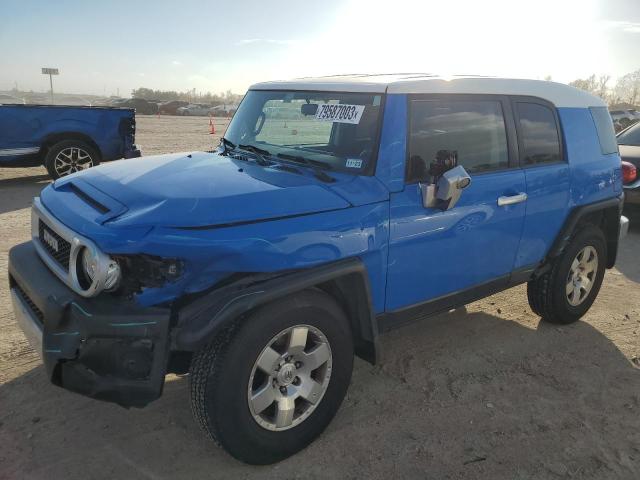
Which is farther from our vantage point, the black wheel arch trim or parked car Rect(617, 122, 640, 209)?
parked car Rect(617, 122, 640, 209)

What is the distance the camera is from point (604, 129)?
4.49 meters

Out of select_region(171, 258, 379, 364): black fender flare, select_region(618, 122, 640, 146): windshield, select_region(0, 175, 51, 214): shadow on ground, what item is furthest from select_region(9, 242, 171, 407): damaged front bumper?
select_region(618, 122, 640, 146): windshield

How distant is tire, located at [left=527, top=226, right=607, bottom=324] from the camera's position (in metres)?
4.32

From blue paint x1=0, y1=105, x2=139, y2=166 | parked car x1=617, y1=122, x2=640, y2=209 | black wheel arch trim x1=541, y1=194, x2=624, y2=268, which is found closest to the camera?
black wheel arch trim x1=541, y1=194, x2=624, y2=268

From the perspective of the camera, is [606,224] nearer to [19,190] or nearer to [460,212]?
[460,212]

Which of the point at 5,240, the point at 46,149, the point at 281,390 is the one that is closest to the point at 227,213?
the point at 281,390

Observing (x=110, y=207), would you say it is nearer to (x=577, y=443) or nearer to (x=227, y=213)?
(x=227, y=213)

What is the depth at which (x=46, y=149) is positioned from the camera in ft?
31.1

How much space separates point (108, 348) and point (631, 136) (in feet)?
30.1

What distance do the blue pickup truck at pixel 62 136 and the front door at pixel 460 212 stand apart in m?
7.01

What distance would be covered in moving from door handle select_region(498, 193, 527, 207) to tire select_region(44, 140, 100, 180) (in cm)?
826

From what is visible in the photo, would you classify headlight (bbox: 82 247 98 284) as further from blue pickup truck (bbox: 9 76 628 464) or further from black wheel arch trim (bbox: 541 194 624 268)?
black wheel arch trim (bbox: 541 194 624 268)

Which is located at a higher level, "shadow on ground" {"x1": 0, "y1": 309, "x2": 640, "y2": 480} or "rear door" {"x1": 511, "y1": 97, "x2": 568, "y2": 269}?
"rear door" {"x1": 511, "y1": 97, "x2": 568, "y2": 269}

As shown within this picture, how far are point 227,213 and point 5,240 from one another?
499 cm
